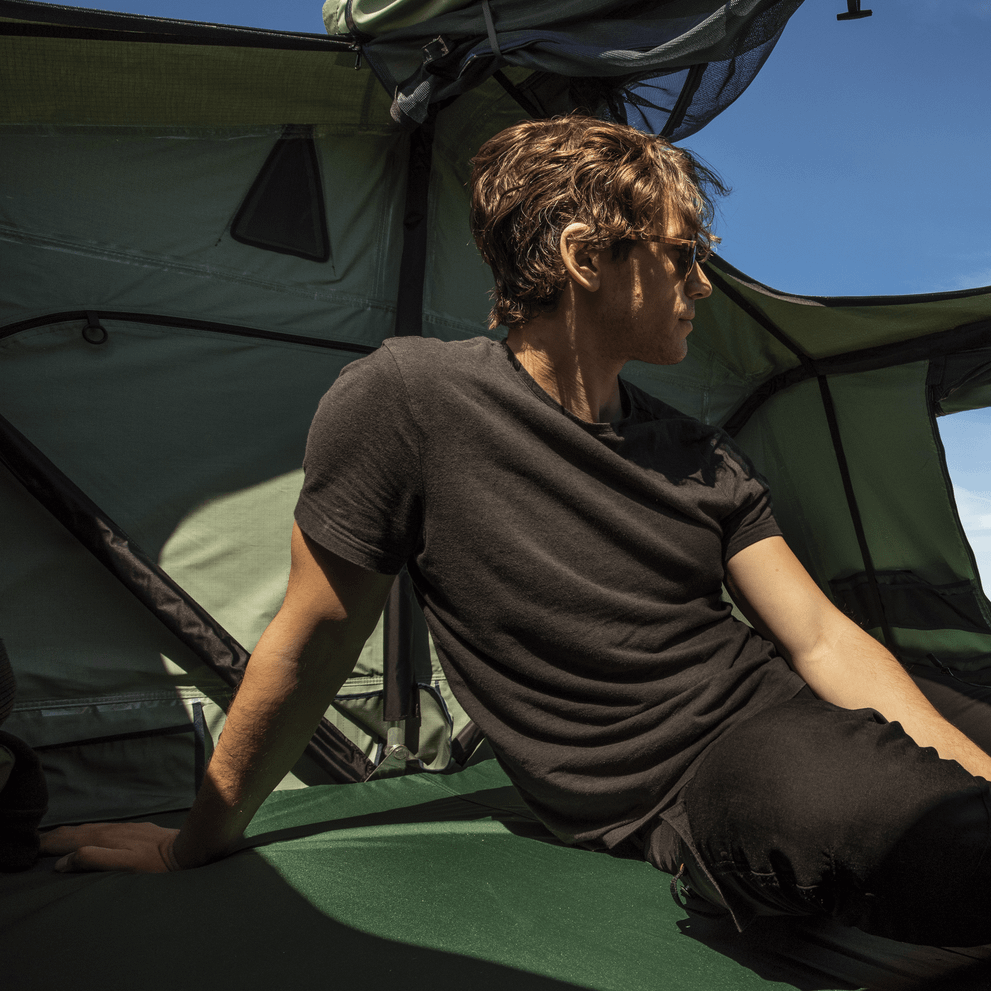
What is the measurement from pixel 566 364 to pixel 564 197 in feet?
0.83

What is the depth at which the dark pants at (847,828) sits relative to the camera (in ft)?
2.47

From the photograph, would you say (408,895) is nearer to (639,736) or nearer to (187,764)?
(639,736)

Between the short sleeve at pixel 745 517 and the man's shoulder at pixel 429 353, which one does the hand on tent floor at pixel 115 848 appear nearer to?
the man's shoulder at pixel 429 353

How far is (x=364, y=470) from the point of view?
107 centimetres

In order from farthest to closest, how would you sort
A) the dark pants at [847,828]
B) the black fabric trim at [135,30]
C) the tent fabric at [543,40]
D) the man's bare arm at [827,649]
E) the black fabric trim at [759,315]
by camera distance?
the black fabric trim at [759,315]
the tent fabric at [543,40]
the black fabric trim at [135,30]
the man's bare arm at [827,649]
the dark pants at [847,828]

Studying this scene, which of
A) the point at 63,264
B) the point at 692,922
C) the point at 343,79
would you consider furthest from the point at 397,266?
the point at 692,922

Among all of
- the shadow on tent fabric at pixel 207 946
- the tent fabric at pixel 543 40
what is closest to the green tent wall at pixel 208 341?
the tent fabric at pixel 543 40

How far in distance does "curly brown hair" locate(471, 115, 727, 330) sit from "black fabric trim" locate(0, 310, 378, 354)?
38.7 inches

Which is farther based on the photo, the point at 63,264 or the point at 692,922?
the point at 63,264

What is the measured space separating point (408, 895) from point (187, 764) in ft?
3.04

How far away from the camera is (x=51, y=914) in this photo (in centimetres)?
104

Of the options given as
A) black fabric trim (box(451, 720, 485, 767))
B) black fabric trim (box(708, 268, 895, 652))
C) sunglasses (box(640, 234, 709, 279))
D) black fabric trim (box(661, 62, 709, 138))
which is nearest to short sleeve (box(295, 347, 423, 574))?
sunglasses (box(640, 234, 709, 279))

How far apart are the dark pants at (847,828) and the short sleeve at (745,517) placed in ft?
1.15

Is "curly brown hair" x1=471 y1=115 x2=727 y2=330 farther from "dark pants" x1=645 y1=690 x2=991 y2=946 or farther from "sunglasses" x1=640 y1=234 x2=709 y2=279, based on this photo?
"dark pants" x1=645 y1=690 x2=991 y2=946
